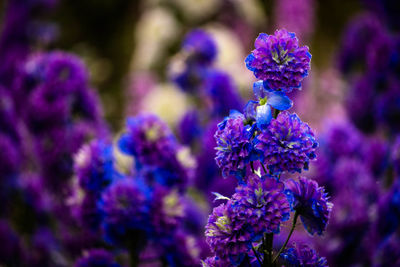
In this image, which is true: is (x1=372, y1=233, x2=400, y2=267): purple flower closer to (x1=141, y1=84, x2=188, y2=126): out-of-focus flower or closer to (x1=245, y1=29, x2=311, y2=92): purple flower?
(x1=245, y1=29, x2=311, y2=92): purple flower

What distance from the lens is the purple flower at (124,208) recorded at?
600 millimetres

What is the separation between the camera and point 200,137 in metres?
1.00

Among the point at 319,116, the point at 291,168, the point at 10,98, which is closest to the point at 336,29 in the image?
→ the point at 319,116

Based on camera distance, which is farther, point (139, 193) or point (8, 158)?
point (8, 158)

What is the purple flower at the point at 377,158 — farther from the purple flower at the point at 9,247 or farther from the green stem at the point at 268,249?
the purple flower at the point at 9,247

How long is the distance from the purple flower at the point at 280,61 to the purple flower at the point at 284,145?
0.10ft

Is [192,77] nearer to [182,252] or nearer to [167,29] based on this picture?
[182,252]

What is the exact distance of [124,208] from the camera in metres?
0.60

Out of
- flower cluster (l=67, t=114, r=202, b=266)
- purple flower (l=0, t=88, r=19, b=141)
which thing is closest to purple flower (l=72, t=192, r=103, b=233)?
flower cluster (l=67, t=114, r=202, b=266)

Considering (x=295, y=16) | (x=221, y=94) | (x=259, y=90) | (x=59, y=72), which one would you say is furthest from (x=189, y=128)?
(x=295, y=16)

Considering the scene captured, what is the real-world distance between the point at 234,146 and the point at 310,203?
0.08m

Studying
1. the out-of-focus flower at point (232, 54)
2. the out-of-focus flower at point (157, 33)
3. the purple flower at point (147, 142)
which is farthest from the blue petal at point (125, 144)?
the out-of-focus flower at point (157, 33)

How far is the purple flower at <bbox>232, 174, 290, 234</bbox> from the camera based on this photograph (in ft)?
1.26

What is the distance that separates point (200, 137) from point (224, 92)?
0.35ft
